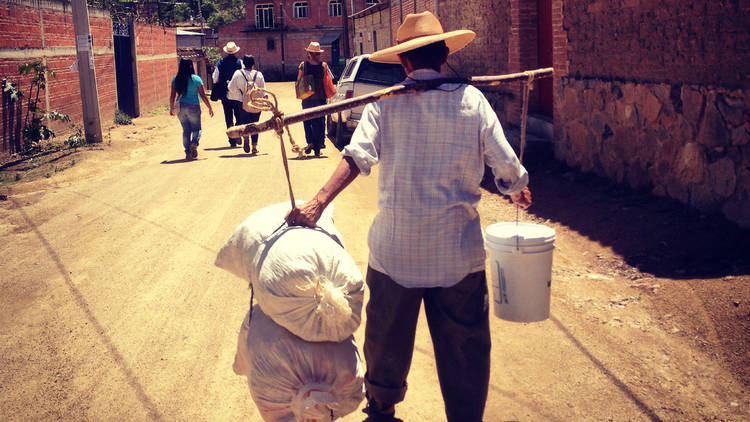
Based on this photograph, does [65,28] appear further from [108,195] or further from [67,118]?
[108,195]

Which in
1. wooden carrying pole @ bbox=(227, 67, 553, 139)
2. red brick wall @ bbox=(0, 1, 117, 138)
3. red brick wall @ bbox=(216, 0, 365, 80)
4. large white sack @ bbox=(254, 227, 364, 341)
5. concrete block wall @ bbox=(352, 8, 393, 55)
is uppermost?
red brick wall @ bbox=(216, 0, 365, 80)

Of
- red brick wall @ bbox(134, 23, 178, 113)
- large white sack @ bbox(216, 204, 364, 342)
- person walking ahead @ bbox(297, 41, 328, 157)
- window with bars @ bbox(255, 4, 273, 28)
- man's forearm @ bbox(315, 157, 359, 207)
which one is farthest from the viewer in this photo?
window with bars @ bbox(255, 4, 273, 28)

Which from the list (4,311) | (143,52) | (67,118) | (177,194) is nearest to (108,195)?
(177,194)

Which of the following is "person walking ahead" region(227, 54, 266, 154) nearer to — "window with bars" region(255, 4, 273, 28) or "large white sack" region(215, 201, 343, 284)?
"large white sack" region(215, 201, 343, 284)

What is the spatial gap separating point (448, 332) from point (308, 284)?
767 mm

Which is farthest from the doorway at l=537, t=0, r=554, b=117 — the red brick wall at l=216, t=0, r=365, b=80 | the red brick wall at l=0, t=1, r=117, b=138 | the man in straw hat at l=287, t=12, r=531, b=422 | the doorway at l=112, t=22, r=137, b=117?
the red brick wall at l=216, t=0, r=365, b=80

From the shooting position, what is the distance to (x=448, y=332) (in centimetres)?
322

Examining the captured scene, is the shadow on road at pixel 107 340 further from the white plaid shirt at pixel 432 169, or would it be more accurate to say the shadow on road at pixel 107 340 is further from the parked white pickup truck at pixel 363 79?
the parked white pickup truck at pixel 363 79

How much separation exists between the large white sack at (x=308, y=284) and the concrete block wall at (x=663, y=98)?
4682mm

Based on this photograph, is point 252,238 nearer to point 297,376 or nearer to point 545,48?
point 297,376

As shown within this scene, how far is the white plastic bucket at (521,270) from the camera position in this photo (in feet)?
11.8

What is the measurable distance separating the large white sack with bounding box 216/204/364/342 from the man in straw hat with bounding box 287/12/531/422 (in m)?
0.15

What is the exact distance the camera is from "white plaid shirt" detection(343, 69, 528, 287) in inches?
122

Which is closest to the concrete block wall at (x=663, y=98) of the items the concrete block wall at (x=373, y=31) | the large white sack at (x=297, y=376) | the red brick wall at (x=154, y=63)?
the large white sack at (x=297, y=376)
